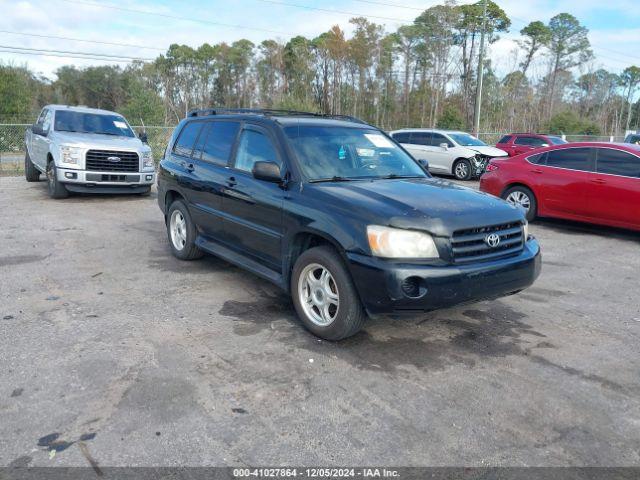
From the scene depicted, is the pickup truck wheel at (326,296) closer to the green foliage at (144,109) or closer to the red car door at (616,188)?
the red car door at (616,188)

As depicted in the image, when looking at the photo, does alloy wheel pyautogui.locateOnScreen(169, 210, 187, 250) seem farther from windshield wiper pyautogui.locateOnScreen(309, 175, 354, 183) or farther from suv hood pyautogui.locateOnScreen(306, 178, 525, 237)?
suv hood pyautogui.locateOnScreen(306, 178, 525, 237)

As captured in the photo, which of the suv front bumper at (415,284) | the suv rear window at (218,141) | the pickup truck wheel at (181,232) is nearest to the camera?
the suv front bumper at (415,284)

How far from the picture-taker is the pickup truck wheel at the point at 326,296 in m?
3.90

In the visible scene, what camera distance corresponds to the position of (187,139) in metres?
6.39

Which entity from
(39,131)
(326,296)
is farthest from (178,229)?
(39,131)

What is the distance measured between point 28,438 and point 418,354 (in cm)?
263

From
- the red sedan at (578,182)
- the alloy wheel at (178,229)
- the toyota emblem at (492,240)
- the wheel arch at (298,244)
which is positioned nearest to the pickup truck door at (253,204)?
the wheel arch at (298,244)

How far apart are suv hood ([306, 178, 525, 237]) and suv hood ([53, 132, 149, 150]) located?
7777mm

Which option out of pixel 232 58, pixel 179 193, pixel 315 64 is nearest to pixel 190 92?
pixel 232 58

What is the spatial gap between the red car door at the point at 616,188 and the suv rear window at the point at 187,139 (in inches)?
256

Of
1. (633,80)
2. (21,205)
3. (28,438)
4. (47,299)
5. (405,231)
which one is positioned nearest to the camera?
(28,438)

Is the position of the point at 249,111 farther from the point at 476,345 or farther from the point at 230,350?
the point at 476,345

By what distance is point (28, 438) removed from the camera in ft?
9.33

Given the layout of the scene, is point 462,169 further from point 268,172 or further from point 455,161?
point 268,172
